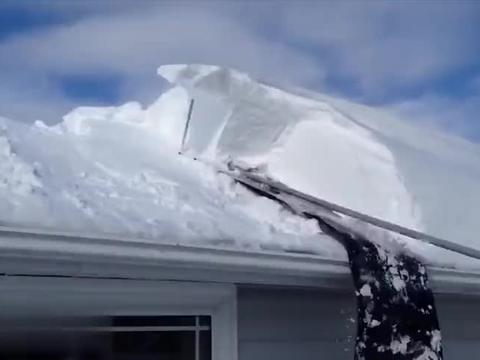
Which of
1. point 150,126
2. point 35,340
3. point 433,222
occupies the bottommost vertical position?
point 35,340

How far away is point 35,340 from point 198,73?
2.69 metres

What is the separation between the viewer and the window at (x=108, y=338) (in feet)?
10.3

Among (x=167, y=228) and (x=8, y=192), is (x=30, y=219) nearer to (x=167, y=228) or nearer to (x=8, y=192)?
(x=8, y=192)

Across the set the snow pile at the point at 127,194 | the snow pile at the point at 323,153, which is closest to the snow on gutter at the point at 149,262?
the snow pile at the point at 127,194

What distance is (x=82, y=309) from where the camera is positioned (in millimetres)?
3297

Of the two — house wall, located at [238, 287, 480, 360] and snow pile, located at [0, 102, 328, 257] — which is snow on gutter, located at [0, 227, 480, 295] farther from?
house wall, located at [238, 287, 480, 360]

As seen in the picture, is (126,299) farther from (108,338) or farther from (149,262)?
(149,262)

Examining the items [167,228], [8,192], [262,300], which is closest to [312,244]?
[262,300]

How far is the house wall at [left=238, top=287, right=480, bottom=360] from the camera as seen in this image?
12.9ft

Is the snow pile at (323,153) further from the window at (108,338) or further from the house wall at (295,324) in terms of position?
the window at (108,338)

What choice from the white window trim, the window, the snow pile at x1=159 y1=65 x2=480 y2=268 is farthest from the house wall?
the snow pile at x1=159 y1=65 x2=480 y2=268

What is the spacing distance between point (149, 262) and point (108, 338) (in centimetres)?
44

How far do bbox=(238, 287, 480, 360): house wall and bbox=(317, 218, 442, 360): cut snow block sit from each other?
340 mm

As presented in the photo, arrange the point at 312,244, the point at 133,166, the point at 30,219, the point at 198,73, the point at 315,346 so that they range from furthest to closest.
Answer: the point at 198,73 → the point at 133,166 → the point at 315,346 → the point at 312,244 → the point at 30,219
